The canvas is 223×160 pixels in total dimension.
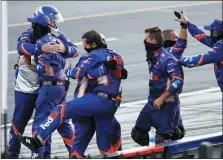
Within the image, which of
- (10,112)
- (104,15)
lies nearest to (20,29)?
(104,15)

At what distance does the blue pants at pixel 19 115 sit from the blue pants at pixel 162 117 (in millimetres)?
1612

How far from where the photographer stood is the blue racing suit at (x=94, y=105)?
13.9 meters

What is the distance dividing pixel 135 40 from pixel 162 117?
13106mm

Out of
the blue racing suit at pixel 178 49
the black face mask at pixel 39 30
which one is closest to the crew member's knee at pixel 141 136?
the blue racing suit at pixel 178 49

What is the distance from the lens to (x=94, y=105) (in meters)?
13.9

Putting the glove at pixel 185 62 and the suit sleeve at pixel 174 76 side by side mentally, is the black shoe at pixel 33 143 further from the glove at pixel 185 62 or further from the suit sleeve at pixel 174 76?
the glove at pixel 185 62

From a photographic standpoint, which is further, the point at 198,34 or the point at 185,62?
the point at 198,34

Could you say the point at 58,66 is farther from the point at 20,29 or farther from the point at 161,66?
the point at 20,29

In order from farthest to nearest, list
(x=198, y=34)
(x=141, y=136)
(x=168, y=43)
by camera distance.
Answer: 1. (x=168, y=43)
2. (x=198, y=34)
3. (x=141, y=136)

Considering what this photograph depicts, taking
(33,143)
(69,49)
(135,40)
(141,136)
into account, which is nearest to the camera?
(33,143)

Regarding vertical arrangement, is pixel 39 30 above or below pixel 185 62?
above

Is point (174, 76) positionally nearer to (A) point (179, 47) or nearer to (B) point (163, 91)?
(B) point (163, 91)

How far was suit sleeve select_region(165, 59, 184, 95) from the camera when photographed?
46.5 feet

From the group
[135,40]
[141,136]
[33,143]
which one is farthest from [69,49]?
[135,40]
